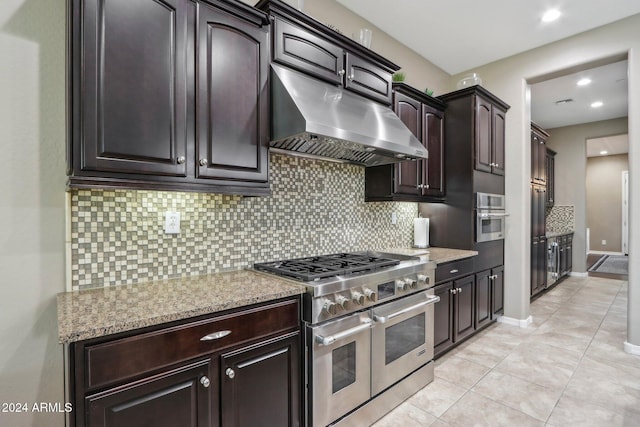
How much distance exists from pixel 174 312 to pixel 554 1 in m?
3.69

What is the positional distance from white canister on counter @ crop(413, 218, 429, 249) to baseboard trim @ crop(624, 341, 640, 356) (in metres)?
1.95

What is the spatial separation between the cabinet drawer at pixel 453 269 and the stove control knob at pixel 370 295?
0.95 metres

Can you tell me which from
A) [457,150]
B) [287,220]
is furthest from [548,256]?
[287,220]

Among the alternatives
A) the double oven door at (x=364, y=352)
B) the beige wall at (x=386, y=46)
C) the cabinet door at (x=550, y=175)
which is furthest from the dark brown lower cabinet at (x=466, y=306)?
the cabinet door at (x=550, y=175)

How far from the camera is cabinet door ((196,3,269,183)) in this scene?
1.57 metres

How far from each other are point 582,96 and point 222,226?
18.8ft

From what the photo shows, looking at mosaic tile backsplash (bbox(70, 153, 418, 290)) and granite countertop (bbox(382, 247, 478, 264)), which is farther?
granite countertop (bbox(382, 247, 478, 264))

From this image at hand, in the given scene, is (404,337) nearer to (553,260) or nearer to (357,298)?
(357,298)

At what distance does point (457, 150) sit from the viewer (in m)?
3.33

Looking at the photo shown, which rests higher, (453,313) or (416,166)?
(416,166)

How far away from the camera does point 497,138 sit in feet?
11.8

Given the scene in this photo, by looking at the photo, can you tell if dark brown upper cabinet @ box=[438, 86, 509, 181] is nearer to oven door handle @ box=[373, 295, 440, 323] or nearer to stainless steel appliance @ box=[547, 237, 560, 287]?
oven door handle @ box=[373, 295, 440, 323]

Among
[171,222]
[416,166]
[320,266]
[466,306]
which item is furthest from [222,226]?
[466,306]

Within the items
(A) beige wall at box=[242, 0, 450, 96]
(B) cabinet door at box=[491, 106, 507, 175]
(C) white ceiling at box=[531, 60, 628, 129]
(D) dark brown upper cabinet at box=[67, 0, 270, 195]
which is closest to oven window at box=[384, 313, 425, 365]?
(D) dark brown upper cabinet at box=[67, 0, 270, 195]
